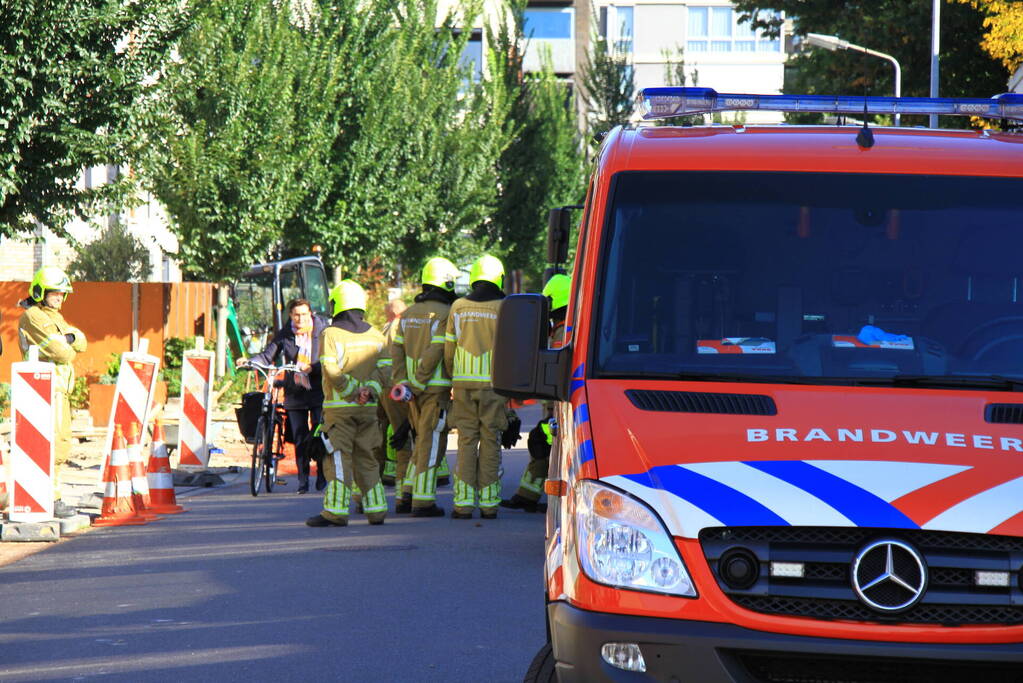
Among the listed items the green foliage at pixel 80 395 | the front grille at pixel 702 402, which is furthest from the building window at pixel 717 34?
the front grille at pixel 702 402

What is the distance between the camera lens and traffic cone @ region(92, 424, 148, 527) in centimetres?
1212

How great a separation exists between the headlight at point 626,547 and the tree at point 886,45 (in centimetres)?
2664

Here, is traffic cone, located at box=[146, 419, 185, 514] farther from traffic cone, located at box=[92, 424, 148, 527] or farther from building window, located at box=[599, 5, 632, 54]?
building window, located at box=[599, 5, 632, 54]

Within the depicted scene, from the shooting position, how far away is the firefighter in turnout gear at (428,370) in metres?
12.3

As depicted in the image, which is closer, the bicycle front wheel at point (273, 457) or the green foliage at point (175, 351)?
the bicycle front wheel at point (273, 457)

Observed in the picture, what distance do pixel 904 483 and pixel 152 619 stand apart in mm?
5008

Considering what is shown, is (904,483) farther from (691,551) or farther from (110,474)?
(110,474)

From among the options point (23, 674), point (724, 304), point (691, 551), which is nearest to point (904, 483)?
point (691, 551)

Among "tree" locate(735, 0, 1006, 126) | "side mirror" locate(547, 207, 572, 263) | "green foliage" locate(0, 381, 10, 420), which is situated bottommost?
"green foliage" locate(0, 381, 10, 420)

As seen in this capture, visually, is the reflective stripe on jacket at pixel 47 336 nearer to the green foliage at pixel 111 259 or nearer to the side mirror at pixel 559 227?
the side mirror at pixel 559 227

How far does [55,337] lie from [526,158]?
35.2 m

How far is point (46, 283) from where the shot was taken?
42.6 feet

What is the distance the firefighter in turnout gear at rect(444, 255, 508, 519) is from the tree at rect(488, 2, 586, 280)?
31.9 m

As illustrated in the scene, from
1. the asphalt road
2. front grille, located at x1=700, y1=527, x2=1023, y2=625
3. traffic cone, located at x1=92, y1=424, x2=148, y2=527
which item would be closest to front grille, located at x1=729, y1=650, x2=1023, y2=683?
front grille, located at x1=700, y1=527, x2=1023, y2=625
